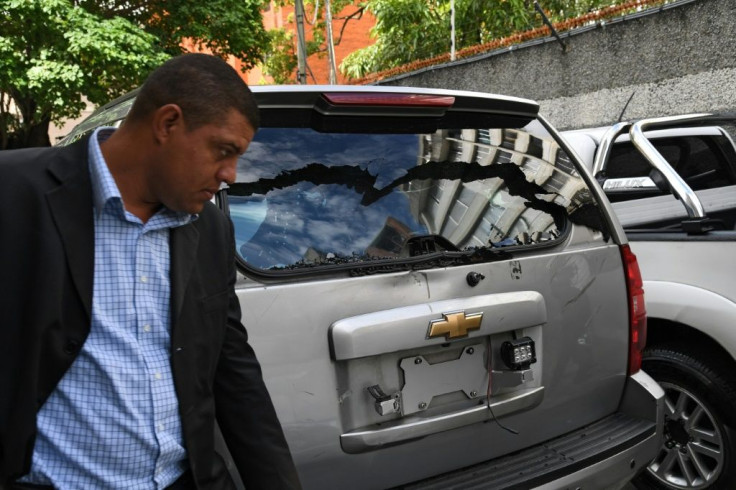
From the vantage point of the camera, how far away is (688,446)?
341 centimetres

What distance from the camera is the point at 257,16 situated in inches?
671

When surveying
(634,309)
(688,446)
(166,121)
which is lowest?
(688,446)

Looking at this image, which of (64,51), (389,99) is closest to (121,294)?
(389,99)

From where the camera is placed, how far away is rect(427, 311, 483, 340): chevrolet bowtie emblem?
2.21m

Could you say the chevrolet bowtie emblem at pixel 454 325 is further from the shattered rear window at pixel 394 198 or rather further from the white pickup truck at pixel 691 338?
the white pickup truck at pixel 691 338

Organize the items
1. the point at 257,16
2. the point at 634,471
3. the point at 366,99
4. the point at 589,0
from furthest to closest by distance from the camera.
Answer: the point at 589,0, the point at 257,16, the point at 634,471, the point at 366,99

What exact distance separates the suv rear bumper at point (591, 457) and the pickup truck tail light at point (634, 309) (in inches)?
3.6

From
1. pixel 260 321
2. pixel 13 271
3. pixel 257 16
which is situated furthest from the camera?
pixel 257 16

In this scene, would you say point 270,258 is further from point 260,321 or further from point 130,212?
point 130,212

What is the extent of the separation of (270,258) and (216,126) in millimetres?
732

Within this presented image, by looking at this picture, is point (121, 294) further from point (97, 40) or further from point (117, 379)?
point (97, 40)

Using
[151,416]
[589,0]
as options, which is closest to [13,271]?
[151,416]

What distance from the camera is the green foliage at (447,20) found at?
1845cm

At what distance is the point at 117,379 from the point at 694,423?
9.67 ft
